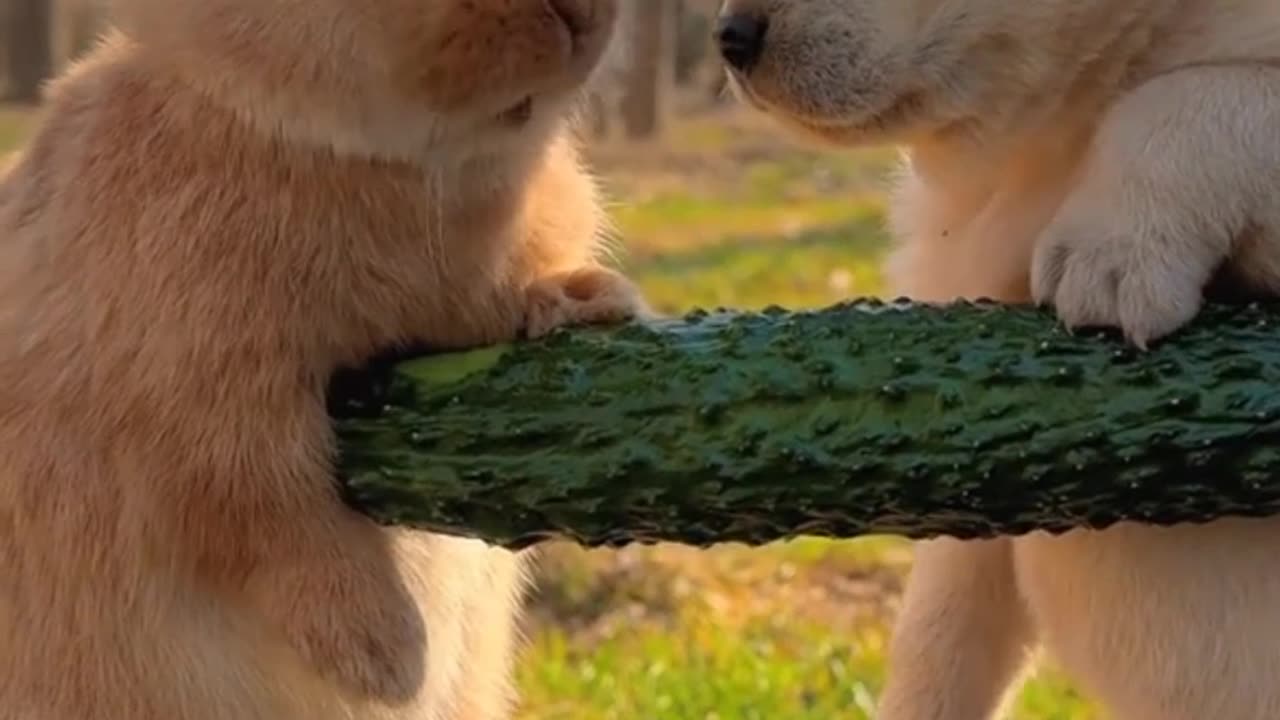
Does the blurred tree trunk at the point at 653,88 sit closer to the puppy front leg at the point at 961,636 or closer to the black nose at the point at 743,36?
the puppy front leg at the point at 961,636

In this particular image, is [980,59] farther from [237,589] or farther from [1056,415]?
[237,589]

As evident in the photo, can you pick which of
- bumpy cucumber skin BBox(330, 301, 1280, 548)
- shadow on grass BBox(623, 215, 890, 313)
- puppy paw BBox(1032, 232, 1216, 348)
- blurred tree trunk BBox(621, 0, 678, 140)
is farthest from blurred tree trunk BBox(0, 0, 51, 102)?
puppy paw BBox(1032, 232, 1216, 348)

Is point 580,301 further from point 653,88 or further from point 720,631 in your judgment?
point 653,88

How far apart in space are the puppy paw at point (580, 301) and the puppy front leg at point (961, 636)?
54 centimetres

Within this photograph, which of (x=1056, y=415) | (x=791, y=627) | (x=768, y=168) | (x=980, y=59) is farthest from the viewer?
(x=768, y=168)

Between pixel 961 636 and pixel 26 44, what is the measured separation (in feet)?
45.5

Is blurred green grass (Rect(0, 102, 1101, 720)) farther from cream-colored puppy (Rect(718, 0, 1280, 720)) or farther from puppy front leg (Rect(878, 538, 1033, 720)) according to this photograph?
puppy front leg (Rect(878, 538, 1033, 720))

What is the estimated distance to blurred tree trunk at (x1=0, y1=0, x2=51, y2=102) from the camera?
1498cm

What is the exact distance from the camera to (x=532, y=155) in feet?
7.37

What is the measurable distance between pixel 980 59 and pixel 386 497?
81 centimetres

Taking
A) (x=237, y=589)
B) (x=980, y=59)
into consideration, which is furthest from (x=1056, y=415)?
(x=237, y=589)

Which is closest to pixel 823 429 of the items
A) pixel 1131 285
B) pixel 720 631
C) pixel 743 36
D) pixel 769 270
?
pixel 1131 285

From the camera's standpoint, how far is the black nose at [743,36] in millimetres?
2334

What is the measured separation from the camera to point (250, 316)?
2143mm
